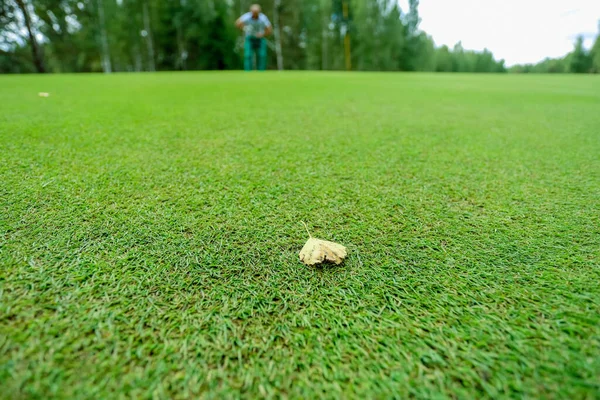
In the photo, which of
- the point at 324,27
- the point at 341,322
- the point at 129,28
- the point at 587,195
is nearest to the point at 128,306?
the point at 341,322

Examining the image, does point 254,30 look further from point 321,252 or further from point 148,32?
point 148,32

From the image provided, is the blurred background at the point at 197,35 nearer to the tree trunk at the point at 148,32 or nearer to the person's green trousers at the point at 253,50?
the tree trunk at the point at 148,32

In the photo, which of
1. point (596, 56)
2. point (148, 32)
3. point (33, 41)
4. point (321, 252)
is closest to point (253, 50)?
point (321, 252)

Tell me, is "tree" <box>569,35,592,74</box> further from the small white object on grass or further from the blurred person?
the small white object on grass

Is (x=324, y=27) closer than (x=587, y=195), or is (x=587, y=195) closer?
(x=587, y=195)

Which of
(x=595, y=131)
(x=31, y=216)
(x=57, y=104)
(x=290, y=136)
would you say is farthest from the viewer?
(x=57, y=104)

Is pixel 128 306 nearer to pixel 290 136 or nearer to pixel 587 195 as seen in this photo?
pixel 290 136

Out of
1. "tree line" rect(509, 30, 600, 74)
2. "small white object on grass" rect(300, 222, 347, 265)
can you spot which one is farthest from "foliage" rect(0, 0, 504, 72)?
"small white object on grass" rect(300, 222, 347, 265)
